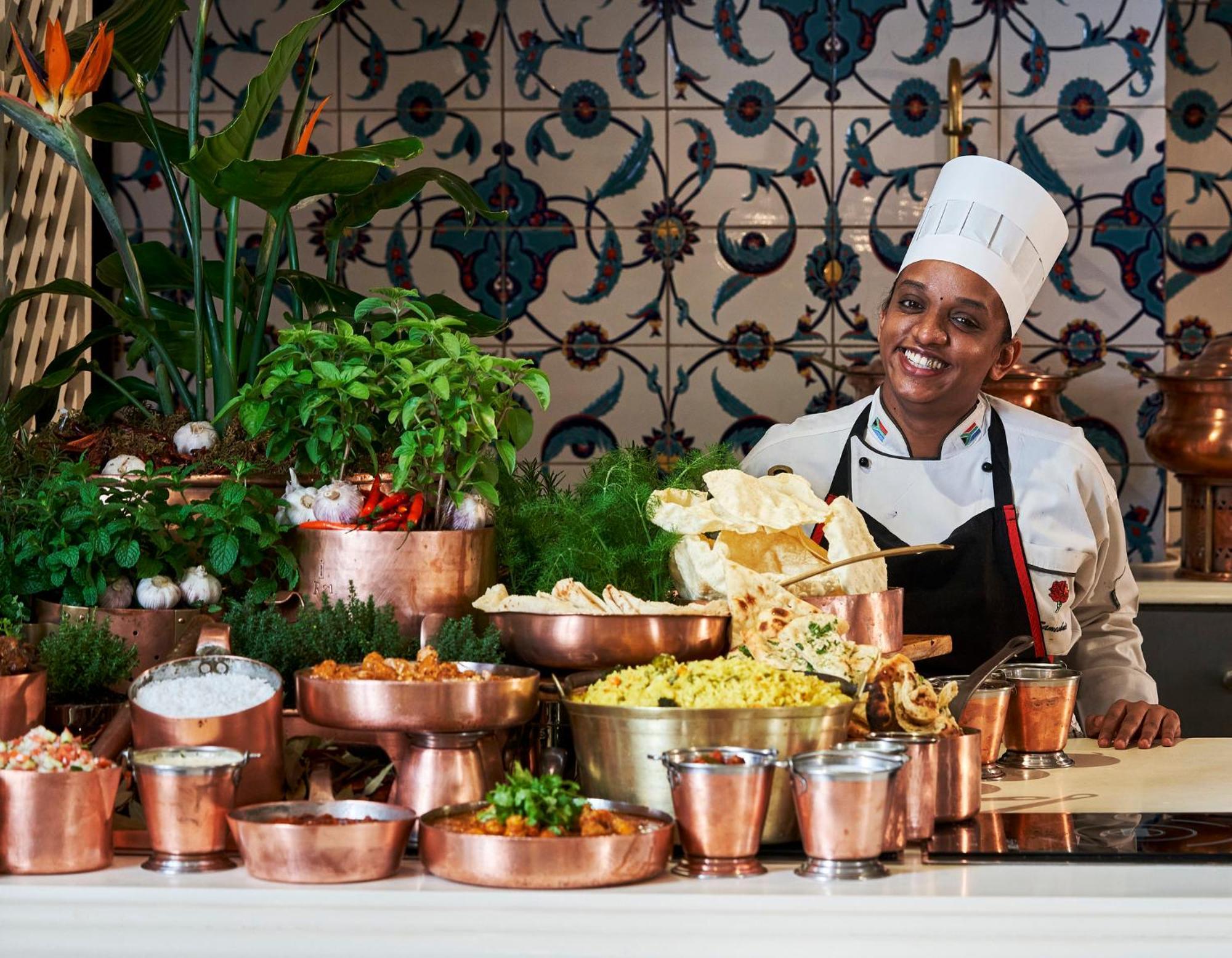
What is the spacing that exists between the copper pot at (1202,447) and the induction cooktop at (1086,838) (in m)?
2.10

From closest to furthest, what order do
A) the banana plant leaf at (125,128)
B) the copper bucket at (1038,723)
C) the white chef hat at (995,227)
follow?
the copper bucket at (1038,723) → the banana plant leaf at (125,128) → the white chef hat at (995,227)

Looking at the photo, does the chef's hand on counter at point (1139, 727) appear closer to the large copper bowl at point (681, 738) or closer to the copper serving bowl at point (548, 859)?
the large copper bowl at point (681, 738)

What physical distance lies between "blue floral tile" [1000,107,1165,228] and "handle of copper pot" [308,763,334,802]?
306cm

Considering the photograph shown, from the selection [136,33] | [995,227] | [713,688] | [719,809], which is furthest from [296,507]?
[995,227]

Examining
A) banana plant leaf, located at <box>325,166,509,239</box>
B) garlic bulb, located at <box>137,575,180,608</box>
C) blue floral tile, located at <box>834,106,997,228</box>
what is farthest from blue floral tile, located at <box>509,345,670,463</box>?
garlic bulb, located at <box>137,575,180,608</box>

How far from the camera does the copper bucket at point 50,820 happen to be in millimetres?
1286

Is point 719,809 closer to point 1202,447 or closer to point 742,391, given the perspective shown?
point 1202,447

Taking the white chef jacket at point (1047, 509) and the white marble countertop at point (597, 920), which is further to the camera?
the white chef jacket at point (1047, 509)

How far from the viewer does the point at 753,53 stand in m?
3.92

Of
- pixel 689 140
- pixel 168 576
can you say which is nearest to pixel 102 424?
pixel 168 576

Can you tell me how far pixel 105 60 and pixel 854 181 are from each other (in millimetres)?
2447

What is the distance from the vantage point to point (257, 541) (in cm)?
171

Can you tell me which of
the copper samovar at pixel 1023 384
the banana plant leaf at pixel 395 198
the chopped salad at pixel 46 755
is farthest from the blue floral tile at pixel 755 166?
the chopped salad at pixel 46 755

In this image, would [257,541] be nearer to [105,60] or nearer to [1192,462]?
[105,60]
